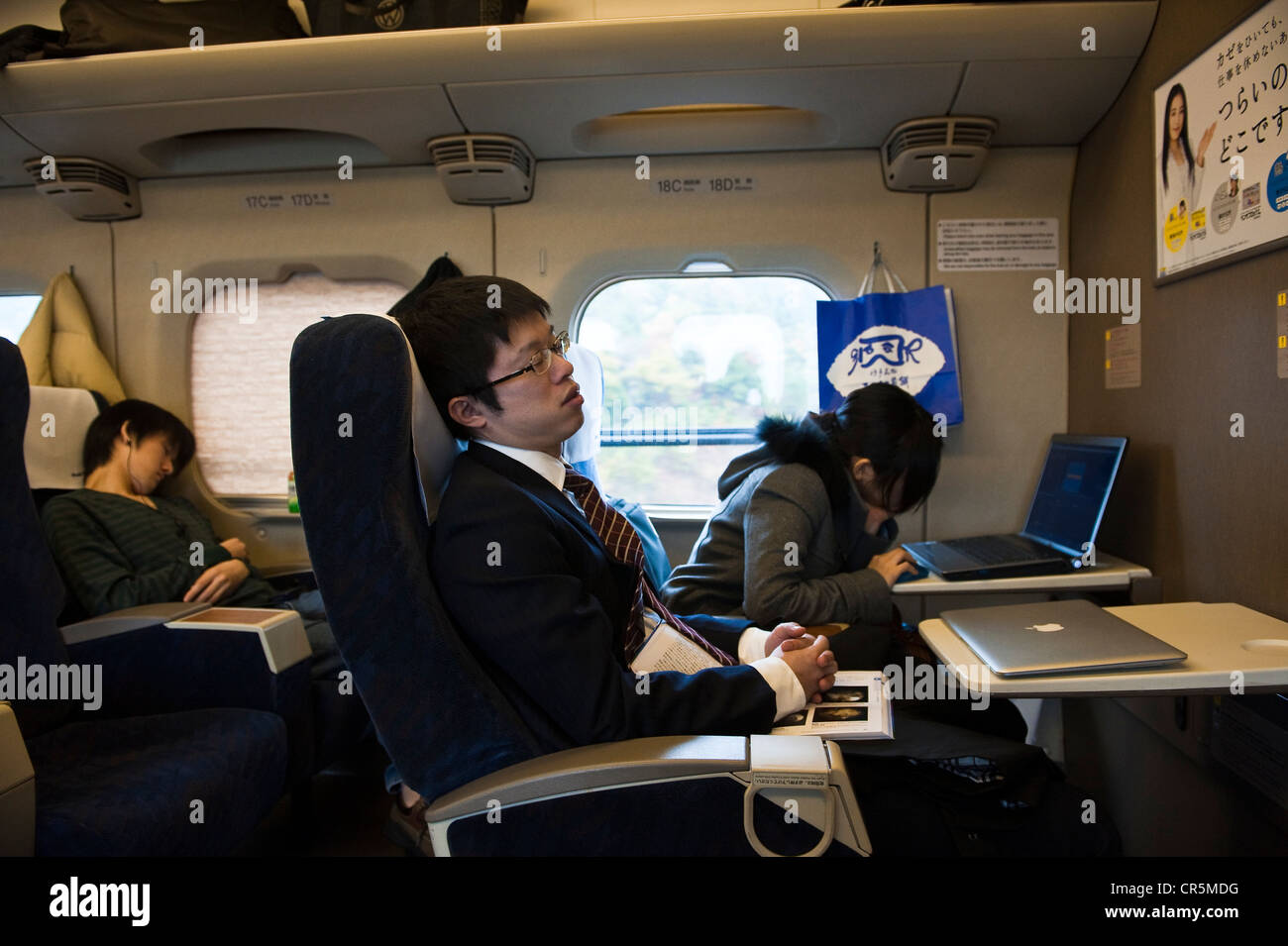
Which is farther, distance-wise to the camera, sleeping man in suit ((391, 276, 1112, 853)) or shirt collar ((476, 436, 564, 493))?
shirt collar ((476, 436, 564, 493))

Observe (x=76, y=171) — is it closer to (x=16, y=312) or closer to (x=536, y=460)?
(x=16, y=312)

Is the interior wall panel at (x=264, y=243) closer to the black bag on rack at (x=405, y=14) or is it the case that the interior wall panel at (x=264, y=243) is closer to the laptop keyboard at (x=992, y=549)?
the black bag on rack at (x=405, y=14)

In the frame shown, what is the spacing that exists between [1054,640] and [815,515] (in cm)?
72

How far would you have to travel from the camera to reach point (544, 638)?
122 cm

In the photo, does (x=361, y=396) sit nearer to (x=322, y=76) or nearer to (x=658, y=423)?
(x=322, y=76)

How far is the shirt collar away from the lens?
5.01ft

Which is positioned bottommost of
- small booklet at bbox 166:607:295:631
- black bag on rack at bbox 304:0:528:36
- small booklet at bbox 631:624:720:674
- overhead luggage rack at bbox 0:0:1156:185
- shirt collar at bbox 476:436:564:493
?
small booklet at bbox 166:607:295:631

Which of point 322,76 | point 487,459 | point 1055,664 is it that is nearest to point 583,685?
point 487,459

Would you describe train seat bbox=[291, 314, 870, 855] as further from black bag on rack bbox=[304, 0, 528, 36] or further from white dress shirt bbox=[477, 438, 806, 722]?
black bag on rack bbox=[304, 0, 528, 36]

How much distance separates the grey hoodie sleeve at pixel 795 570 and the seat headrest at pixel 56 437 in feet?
7.65

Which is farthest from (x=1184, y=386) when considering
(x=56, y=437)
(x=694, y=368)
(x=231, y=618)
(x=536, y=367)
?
(x=56, y=437)

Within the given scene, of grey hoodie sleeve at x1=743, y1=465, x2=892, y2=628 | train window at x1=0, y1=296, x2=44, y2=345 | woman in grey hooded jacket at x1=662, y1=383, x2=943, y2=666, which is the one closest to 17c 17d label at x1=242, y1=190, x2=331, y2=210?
train window at x1=0, y1=296, x2=44, y2=345

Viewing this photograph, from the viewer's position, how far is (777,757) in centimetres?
115

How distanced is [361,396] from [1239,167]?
2.05 metres
